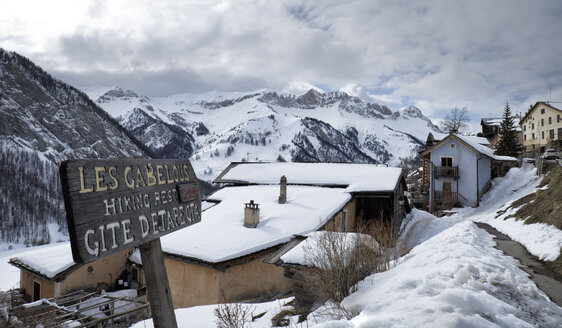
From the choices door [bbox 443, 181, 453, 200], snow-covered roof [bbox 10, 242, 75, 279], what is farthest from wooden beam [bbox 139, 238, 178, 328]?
door [bbox 443, 181, 453, 200]

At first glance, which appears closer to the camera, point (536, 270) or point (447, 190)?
point (536, 270)

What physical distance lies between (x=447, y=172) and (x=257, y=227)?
2736cm

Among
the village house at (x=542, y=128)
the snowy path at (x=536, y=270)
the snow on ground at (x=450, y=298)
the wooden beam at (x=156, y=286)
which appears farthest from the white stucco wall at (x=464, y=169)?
the wooden beam at (x=156, y=286)

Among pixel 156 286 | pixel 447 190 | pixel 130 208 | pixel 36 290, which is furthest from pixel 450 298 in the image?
pixel 447 190

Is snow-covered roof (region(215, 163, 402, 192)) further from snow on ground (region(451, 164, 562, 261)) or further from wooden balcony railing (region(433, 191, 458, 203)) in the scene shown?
wooden balcony railing (region(433, 191, 458, 203))

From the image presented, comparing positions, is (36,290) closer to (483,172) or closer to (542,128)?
(483,172)

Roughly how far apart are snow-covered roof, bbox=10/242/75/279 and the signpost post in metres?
20.0

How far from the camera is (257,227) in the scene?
17.9m

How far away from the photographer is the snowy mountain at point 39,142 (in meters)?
108

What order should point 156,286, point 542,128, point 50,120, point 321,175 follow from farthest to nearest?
point 50,120 → point 542,128 → point 321,175 → point 156,286

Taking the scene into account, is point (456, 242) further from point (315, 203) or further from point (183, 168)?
point (315, 203)

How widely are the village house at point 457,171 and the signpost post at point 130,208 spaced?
37.4 meters

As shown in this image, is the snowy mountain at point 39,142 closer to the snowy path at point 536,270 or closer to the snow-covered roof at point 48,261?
the snow-covered roof at point 48,261

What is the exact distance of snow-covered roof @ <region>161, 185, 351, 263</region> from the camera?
15305mm
